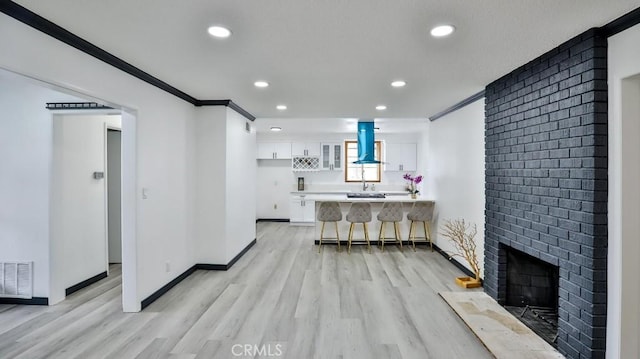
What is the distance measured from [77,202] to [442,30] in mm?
4150

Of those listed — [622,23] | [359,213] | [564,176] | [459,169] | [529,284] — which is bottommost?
[529,284]

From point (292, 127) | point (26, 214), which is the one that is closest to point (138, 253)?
point (26, 214)

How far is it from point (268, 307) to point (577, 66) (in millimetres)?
3319

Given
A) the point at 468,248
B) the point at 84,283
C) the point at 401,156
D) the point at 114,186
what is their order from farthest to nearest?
the point at 401,156, the point at 114,186, the point at 468,248, the point at 84,283

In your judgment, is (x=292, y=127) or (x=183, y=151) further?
(x=292, y=127)

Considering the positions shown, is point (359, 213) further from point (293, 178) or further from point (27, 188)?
point (27, 188)

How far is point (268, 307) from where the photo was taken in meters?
3.21

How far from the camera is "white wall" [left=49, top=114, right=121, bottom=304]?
3258 mm

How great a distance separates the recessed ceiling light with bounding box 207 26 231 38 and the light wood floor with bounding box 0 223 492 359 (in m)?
2.34

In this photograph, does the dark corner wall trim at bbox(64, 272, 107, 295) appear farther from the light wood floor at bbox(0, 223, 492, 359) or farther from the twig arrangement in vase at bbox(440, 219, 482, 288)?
the twig arrangement in vase at bbox(440, 219, 482, 288)

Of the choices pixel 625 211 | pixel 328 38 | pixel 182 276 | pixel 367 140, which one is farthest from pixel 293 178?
pixel 625 211

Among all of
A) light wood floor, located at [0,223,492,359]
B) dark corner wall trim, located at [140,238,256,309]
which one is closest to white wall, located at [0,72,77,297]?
light wood floor, located at [0,223,492,359]

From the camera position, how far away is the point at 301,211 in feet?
26.5

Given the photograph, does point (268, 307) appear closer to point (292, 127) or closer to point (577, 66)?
point (577, 66)
